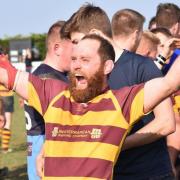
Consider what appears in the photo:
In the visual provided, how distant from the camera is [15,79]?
12.5ft

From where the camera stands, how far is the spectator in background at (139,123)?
400cm

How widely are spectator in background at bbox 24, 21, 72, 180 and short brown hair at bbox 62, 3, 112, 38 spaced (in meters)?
0.64

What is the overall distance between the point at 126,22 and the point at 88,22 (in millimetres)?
445

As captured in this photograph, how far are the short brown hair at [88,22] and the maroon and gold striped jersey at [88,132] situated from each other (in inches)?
25.8

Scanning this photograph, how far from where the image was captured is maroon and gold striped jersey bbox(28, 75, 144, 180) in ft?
11.7

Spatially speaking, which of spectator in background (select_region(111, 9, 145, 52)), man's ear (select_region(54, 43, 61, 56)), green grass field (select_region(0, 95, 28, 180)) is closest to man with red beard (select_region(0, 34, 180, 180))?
Answer: spectator in background (select_region(111, 9, 145, 52))

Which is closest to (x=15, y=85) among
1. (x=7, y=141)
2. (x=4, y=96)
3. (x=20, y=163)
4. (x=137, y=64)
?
(x=137, y=64)

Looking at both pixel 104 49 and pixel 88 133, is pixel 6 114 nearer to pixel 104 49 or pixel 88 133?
pixel 104 49

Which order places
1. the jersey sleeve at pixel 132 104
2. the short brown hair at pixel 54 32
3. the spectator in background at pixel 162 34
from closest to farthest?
the jersey sleeve at pixel 132 104 → the short brown hair at pixel 54 32 → the spectator in background at pixel 162 34

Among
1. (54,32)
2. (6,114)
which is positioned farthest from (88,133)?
(6,114)

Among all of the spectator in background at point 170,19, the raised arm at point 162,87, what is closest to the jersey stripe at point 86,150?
the raised arm at point 162,87

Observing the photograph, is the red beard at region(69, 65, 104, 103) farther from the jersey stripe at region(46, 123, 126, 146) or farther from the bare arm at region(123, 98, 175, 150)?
the bare arm at region(123, 98, 175, 150)

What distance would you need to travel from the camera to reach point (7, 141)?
12.3 m

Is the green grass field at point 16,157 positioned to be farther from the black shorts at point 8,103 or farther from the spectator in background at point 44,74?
the spectator in background at point 44,74
